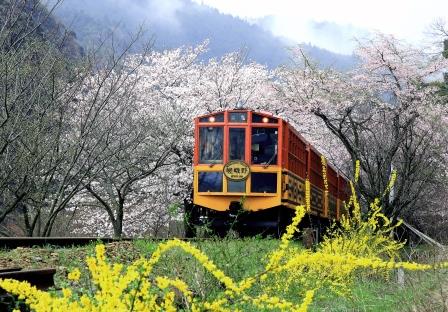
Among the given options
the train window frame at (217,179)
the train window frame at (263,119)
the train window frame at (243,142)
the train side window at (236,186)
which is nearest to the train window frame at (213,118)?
the train window frame at (243,142)

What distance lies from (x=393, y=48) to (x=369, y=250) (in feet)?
41.9

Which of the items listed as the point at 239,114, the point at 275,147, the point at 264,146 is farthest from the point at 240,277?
the point at 239,114

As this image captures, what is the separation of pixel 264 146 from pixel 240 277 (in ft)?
25.2

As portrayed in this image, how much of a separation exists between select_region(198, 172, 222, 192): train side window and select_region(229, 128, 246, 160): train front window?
1.73ft

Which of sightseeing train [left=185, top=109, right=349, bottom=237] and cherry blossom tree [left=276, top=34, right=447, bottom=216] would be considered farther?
cherry blossom tree [left=276, top=34, right=447, bottom=216]

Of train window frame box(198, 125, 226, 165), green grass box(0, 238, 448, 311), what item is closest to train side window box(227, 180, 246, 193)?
train window frame box(198, 125, 226, 165)

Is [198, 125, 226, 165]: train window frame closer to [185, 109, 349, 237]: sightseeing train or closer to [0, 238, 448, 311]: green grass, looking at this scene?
[185, 109, 349, 237]: sightseeing train

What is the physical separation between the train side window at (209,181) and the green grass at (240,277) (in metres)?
5.31

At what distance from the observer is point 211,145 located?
47.1 ft

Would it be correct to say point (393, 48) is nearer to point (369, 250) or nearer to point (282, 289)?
point (369, 250)

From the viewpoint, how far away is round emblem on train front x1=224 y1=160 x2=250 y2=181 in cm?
1416

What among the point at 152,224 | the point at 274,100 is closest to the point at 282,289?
the point at 274,100

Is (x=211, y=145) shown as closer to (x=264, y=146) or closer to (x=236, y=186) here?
(x=236, y=186)

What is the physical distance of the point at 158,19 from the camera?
564 feet
